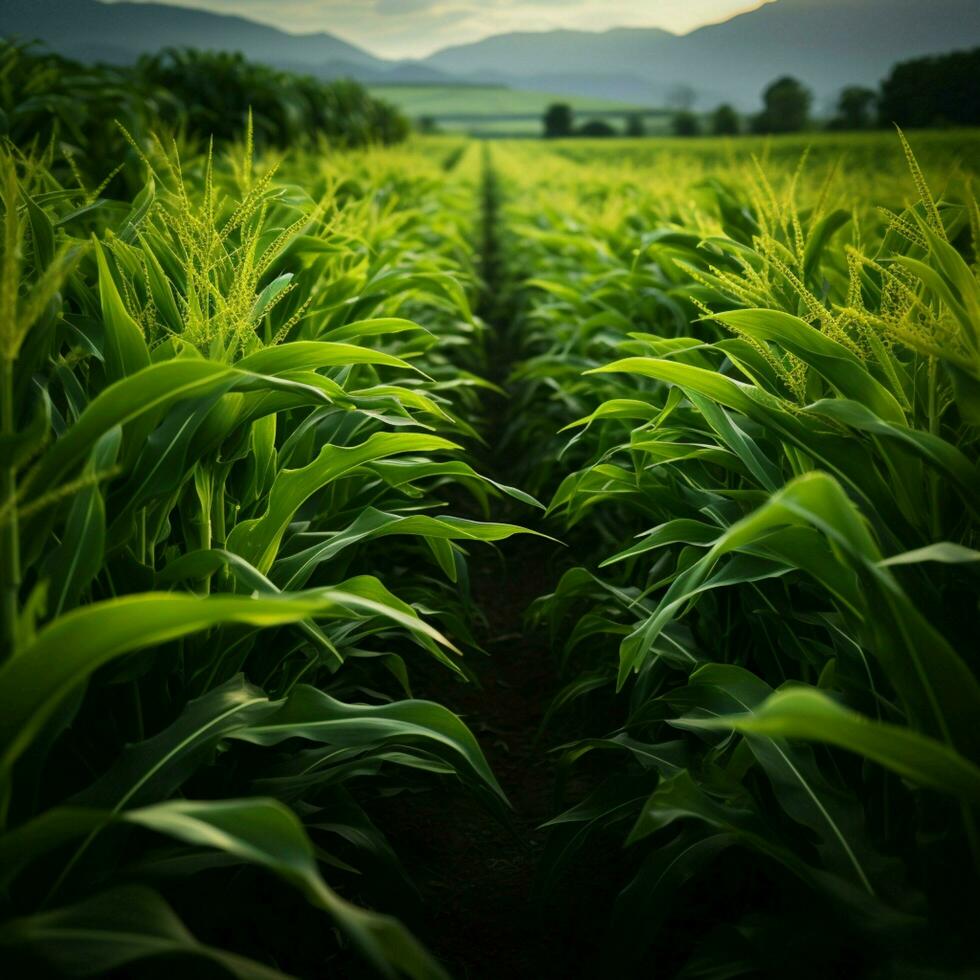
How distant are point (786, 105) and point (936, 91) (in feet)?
61.5

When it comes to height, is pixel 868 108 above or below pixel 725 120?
below

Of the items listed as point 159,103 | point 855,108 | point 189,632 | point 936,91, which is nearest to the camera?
point 189,632

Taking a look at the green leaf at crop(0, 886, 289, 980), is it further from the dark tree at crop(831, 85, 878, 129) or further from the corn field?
the dark tree at crop(831, 85, 878, 129)

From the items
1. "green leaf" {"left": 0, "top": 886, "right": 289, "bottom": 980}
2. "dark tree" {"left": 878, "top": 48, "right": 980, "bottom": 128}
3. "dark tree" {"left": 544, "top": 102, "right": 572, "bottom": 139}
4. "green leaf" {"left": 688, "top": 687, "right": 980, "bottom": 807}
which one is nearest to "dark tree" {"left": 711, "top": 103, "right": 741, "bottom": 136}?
"dark tree" {"left": 878, "top": 48, "right": 980, "bottom": 128}

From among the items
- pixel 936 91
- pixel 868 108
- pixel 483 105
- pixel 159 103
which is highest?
pixel 483 105

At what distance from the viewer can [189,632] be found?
2.99ft

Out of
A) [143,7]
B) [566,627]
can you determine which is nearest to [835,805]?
[566,627]

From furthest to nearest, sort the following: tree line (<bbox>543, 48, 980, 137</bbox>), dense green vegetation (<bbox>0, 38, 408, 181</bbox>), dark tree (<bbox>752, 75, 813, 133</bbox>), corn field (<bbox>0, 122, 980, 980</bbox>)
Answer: dark tree (<bbox>752, 75, 813, 133</bbox>) < tree line (<bbox>543, 48, 980, 137</bbox>) < dense green vegetation (<bbox>0, 38, 408, 181</bbox>) < corn field (<bbox>0, 122, 980, 980</bbox>)

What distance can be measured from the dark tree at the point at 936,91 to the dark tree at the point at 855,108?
10059mm

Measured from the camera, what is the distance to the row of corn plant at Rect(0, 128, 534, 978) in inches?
28.9

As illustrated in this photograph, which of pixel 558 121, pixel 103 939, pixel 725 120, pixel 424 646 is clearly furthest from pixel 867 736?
pixel 558 121

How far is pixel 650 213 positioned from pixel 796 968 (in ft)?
12.8

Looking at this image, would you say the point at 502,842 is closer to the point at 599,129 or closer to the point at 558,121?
the point at 599,129

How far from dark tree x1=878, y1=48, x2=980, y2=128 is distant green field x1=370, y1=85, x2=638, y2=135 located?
5581 centimetres
